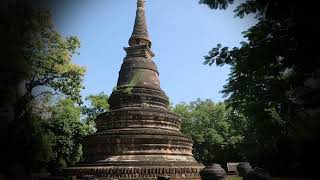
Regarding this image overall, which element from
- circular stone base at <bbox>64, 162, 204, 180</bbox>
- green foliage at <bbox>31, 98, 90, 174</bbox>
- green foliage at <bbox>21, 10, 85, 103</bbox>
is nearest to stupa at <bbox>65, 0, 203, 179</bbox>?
circular stone base at <bbox>64, 162, 204, 180</bbox>

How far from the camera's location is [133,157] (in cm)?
2088

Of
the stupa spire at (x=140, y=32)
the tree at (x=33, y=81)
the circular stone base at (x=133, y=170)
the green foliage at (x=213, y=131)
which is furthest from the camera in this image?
the green foliage at (x=213, y=131)

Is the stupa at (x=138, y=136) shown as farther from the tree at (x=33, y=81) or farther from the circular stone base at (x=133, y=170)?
the tree at (x=33, y=81)

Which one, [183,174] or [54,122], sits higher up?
[54,122]

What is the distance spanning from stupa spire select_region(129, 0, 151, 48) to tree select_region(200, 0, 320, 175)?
67.2ft

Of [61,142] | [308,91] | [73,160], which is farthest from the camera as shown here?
[73,160]

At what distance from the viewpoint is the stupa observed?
1978cm

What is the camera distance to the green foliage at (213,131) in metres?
37.9

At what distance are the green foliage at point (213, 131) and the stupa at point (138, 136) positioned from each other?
1324cm

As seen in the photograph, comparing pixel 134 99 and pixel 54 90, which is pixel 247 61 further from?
pixel 134 99

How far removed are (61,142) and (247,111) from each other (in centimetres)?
1525

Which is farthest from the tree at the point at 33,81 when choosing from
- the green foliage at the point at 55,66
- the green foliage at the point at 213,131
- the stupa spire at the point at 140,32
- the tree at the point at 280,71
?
the green foliage at the point at 213,131

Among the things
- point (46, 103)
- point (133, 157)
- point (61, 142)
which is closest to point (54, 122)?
point (46, 103)

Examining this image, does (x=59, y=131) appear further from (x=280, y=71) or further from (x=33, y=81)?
(x=280, y=71)
